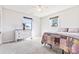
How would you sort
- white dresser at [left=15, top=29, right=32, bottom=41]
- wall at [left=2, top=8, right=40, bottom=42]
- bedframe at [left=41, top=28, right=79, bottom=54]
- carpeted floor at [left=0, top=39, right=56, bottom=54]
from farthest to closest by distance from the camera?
white dresser at [left=15, top=29, right=32, bottom=41] → wall at [left=2, top=8, right=40, bottom=42] → carpeted floor at [left=0, top=39, right=56, bottom=54] → bedframe at [left=41, top=28, right=79, bottom=54]

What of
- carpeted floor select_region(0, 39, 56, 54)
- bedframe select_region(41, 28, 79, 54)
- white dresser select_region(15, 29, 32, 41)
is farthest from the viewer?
white dresser select_region(15, 29, 32, 41)

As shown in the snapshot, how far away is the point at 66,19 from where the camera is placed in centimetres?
250

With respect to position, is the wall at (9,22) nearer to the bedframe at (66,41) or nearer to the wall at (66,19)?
the wall at (66,19)

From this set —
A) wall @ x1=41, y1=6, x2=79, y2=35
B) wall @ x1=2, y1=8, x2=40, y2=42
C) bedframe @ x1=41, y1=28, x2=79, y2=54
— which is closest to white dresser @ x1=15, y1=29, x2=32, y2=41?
wall @ x1=2, y1=8, x2=40, y2=42

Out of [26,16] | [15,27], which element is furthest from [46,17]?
[15,27]

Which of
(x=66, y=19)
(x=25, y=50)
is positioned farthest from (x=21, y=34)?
(x=66, y=19)

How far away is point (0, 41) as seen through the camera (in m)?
2.98

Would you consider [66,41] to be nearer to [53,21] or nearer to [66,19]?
[53,21]

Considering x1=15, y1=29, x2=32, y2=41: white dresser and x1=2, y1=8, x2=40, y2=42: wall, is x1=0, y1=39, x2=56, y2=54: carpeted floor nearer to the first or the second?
x1=2, y1=8, x2=40, y2=42: wall

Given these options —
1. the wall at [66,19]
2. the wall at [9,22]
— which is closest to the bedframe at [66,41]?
the wall at [66,19]

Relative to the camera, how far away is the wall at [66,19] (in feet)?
7.13

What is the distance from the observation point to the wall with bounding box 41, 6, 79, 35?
85.6 inches
